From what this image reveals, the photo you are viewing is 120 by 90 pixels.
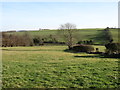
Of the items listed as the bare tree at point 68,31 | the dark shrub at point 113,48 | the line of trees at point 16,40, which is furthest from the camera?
the line of trees at point 16,40

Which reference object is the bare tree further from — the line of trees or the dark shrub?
the line of trees

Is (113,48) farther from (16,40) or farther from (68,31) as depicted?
(16,40)

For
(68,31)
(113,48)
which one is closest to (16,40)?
(68,31)

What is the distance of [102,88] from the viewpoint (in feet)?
21.7

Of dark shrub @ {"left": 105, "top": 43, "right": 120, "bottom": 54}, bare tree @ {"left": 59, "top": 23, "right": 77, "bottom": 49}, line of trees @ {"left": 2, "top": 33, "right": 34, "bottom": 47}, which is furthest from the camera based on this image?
line of trees @ {"left": 2, "top": 33, "right": 34, "bottom": 47}

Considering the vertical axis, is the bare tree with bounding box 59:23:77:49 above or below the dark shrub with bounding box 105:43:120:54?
above

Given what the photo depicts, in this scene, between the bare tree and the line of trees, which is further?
the line of trees

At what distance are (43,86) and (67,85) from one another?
1036 millimetres

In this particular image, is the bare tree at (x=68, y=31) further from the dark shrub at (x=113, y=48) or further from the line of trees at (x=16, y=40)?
the line of trees at (x=16, y=40)

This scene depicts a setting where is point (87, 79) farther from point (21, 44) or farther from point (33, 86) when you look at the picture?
point (21, 44)

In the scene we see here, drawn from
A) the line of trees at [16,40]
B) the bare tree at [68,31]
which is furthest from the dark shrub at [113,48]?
the line of trees at [16,40]

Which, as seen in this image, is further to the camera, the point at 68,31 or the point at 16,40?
the point at 16,40

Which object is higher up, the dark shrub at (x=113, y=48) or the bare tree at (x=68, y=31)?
the bare tree at (x=68, y=31)

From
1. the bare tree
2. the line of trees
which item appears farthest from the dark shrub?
the line of trees
